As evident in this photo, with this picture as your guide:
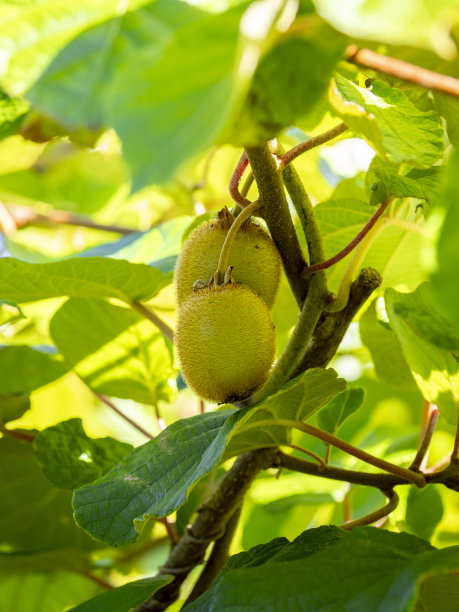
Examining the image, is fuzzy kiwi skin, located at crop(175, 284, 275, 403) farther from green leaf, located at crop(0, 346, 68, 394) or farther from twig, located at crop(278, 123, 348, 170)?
green leaf, located at crop(0, 346, 68, 394)

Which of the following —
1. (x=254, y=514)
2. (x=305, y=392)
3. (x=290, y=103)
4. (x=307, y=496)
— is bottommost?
(x=254, y=514)

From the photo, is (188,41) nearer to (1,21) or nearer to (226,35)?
(226,35)

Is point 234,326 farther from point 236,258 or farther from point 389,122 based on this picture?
point 389,122

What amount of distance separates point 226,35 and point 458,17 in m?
0.16

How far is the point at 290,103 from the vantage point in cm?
41

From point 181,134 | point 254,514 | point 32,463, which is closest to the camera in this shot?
point 181,134

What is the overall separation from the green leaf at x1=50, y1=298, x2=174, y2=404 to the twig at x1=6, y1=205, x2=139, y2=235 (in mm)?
578

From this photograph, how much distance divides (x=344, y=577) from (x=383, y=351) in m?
0.48

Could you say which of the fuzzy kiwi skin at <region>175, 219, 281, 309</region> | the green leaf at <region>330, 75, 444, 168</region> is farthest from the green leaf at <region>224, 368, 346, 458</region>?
the green leaf at <region>330, 75, 444, 168</region>

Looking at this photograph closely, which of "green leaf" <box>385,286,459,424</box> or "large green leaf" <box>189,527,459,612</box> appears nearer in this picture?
"large green leaf" <box>189,527,459,612</box>

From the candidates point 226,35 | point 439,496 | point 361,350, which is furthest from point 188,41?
point 361,350

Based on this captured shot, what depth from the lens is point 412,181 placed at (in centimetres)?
64

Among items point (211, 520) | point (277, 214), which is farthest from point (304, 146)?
point (211, 520)

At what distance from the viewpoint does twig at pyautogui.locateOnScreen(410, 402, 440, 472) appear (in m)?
0.77
